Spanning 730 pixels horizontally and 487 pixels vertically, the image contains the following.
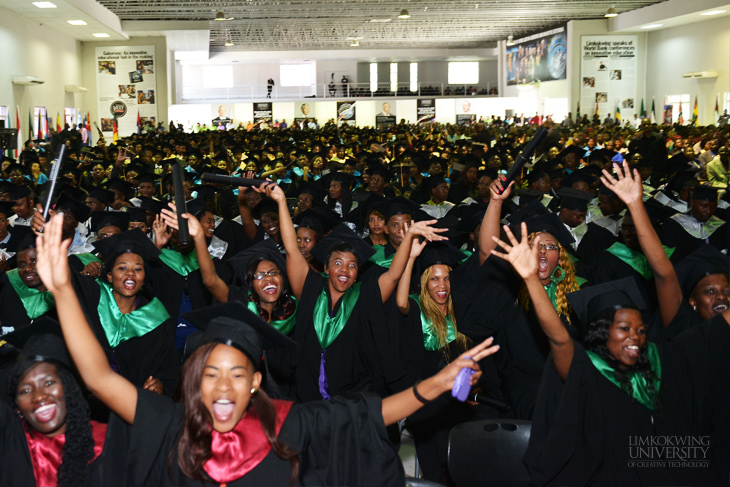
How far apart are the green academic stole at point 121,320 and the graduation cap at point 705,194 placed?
4.94m

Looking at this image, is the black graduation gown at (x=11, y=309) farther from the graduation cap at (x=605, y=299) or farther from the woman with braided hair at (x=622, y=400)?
the graduation cap at (x=605, y=299)

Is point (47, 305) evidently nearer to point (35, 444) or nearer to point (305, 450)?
point (35, 444)

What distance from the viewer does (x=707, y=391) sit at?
3.68 metres

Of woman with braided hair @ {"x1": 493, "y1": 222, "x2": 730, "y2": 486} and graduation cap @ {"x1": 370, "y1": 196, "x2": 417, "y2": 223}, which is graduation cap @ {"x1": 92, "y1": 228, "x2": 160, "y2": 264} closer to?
graduation cap @ {"x1": 370, "y1": 196, "x2": 417, "y2": 223}

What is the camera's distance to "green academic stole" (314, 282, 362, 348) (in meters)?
4.76

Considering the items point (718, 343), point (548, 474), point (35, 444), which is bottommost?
point (548, 474)

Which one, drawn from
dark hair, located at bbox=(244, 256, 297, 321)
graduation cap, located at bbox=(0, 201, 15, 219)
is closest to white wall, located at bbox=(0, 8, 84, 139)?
graduation cap, located at bbox=(0, 201, 15, 219)

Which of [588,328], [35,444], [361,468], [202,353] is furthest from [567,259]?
[35,444]

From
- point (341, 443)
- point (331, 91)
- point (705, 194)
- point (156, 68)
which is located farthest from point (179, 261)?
point (331, 91)

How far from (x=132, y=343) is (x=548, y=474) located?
8.32 ft

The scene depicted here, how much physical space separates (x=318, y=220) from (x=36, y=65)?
20.7 metres

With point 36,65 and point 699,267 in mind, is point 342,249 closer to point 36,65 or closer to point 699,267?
point 699,267

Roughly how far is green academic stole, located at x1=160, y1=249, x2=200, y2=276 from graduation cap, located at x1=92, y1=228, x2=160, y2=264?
0.77 m

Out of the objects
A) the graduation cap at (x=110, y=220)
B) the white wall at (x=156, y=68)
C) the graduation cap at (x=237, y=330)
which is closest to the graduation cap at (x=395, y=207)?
the graduation cap at (x=110, y=220)
